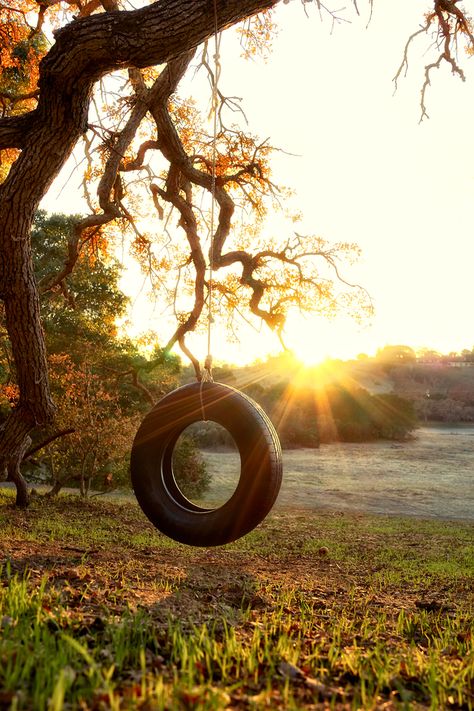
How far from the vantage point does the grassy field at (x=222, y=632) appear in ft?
6.74

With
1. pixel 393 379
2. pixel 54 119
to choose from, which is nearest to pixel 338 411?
pixel 393 379

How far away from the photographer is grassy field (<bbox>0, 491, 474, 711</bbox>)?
80.9 inches

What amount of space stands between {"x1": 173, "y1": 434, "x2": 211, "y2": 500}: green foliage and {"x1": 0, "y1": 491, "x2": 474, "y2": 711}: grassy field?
28.3 feet

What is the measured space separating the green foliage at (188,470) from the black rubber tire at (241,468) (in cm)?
1117

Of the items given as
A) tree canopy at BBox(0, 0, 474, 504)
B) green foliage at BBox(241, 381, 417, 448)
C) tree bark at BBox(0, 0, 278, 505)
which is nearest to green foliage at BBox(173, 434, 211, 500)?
tree canopy at BBox(0, 0, 474, 504)

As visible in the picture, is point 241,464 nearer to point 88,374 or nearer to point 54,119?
point 54,119

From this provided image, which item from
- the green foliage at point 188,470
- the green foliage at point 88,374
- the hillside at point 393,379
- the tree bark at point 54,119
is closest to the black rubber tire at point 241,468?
the tree bark at point 54,119

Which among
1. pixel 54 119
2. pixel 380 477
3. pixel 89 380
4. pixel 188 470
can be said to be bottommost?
pixel 380 477

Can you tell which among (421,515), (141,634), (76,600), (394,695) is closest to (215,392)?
(76,600)

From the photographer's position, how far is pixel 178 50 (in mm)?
4371

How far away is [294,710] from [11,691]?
35.3 inches

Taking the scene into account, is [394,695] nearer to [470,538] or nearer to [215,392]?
[215,392]

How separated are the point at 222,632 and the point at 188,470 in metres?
13.0

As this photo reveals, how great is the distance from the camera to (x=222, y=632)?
297 cm
